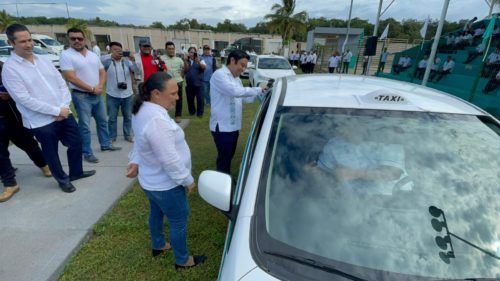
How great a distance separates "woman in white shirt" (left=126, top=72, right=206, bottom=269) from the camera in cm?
175

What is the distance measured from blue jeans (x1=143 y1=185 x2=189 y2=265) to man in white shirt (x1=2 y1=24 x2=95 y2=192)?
1.78m

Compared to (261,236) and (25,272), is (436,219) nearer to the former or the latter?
(261,236)

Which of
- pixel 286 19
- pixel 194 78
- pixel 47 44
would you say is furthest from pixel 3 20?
pixel 194 78

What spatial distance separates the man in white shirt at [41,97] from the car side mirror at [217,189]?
95.3 inches

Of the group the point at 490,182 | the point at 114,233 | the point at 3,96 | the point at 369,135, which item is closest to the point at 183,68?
the point at 3,96

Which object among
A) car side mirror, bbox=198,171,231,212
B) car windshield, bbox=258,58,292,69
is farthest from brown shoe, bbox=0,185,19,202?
car windshield, bbox=258,58,292,69

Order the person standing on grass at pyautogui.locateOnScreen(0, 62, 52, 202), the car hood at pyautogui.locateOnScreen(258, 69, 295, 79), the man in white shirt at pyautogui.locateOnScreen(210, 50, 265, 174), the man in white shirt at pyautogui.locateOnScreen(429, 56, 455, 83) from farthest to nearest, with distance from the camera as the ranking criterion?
the man in white shirt at pyautogui.locateOnScreen(429, 56, 455, 83)
the car hood at pyautogui.locateOnScreen(258, 69, 295, 79)
the person standing on grass at pyautogui.locateOnScreen(0, 62, 52, 202)
the man in white shirt at pyautogui.locateOnScreen(210, 50, 265, 174)

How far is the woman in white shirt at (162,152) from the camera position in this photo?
175cm

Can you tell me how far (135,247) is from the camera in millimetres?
2598

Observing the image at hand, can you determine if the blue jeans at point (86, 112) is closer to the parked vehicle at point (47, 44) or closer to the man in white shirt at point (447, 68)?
the man in white shirt at point (447, 68)

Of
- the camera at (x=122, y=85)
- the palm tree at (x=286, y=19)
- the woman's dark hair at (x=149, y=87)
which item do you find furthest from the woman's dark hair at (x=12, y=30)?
the palm tree at (x=286, y=19)

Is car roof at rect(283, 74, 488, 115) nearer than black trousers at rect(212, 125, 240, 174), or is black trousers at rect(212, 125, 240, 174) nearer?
car roof at rect(283, 74, 488, 115)

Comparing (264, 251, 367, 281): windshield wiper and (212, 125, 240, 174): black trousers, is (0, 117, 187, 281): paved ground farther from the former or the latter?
(264, 251, 367, 281): windshield wiper

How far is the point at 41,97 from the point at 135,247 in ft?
6.25
